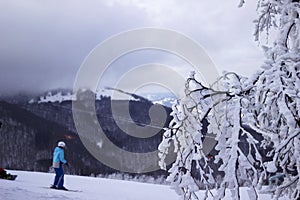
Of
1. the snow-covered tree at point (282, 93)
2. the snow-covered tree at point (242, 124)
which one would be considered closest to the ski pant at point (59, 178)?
the snow-covered tree at point (242, 124)

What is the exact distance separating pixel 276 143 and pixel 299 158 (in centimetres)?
21

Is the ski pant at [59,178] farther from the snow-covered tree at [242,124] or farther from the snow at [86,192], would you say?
the snow-covered tree at [242,124]

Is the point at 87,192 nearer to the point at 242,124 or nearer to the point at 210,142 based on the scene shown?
the point at 210,142

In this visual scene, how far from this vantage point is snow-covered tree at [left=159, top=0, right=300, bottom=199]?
2238 millimetres

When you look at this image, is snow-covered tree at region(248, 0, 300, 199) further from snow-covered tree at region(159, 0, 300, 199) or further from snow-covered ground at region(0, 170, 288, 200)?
snow-covered ground at region(0, 170, 288, 200)

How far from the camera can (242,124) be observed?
2340 mm

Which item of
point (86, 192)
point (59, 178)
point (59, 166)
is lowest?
point (86, 192)

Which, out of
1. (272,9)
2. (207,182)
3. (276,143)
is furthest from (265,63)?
(272,9)

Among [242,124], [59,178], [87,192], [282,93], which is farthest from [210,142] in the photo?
[59,178]

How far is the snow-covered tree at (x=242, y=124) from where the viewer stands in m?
2.24

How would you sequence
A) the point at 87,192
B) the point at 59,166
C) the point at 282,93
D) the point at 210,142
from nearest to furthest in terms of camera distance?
the point at 282,93 < the point at 210,142 < the point at 87,192 < the point at 59,166

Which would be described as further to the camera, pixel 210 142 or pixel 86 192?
pixel 86 192

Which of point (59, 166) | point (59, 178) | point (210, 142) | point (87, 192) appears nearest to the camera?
point (210, 142)

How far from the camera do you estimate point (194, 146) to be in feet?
8.80
